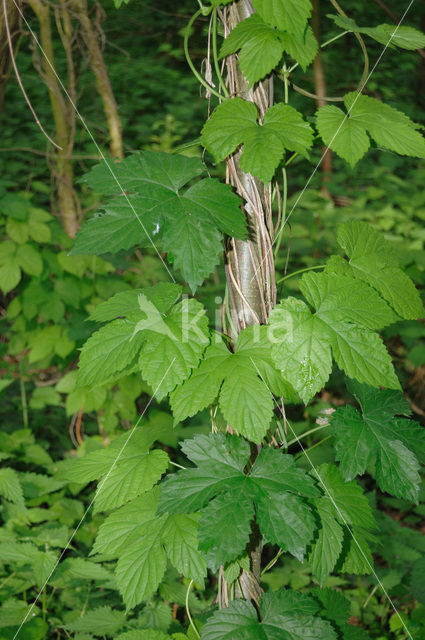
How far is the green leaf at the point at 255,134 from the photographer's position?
86 centimetres

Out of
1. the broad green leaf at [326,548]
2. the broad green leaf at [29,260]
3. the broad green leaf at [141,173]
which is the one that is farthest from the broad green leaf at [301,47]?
the broad green leaf at [29,260]

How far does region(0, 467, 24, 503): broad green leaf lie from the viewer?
1.88m

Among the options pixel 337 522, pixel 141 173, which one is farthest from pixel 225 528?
pixel 141 173

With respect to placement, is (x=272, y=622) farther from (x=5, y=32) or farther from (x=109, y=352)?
(x=5, y=32)

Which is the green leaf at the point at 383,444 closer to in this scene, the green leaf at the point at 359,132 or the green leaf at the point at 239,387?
the green leaf at the point at 239,387

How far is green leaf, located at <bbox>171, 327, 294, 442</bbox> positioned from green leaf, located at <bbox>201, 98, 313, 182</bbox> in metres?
0.29

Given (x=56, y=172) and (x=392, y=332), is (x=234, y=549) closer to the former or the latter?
(x=392, y=332)

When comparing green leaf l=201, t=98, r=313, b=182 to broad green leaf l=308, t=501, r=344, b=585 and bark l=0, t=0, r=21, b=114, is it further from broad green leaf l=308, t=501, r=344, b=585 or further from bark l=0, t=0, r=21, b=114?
bark l=0, t=0, r=21, b=114

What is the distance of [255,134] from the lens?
884 mm

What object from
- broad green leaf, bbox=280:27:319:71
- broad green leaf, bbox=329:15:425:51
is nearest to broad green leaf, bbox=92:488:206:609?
broad green leaf, bbox=280:27:319:71

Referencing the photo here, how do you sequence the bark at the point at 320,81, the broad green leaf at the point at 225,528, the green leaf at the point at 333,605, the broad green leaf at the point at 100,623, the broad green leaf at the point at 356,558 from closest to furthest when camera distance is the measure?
the broad green leaf at the point at 225,528, the broad green leaf at the point at 356,558, the green leaf at the point at 333,605, the broad green leaf at the point at 100,623, the bark at the point at 320,81

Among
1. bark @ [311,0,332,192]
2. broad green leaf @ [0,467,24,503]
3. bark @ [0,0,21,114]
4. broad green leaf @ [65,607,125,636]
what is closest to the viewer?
broad green leaf @ [65,607,125,636]

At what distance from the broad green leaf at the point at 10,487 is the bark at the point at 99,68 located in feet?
4.91

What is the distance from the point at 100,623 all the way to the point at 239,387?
A: 96cm
